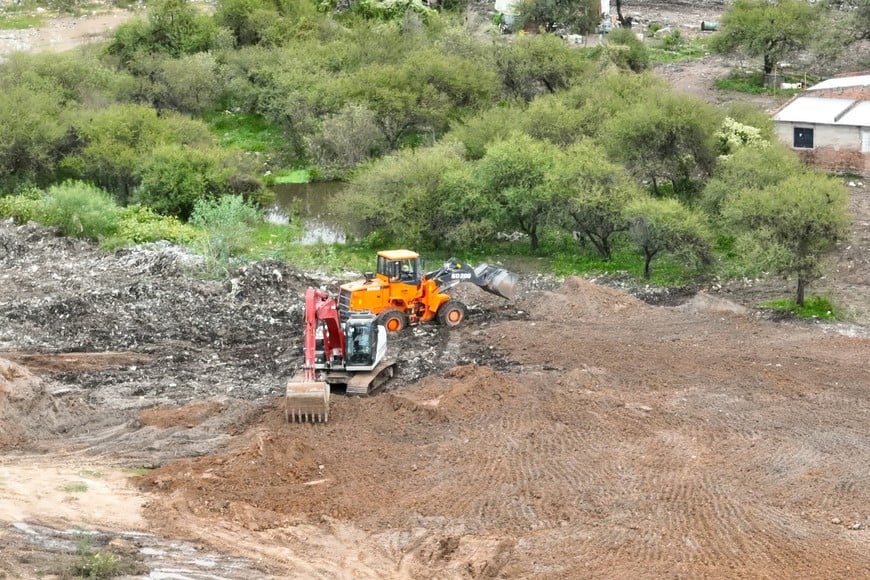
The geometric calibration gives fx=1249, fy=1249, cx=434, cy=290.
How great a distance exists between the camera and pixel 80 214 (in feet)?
124

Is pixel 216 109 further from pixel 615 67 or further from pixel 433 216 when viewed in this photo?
pixel 433 216

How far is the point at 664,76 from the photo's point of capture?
5669 centimetres

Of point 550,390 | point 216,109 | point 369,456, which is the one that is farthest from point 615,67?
point 369,456

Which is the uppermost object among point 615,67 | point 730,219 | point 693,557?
point 615,67

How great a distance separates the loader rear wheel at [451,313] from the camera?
30266 millimetres

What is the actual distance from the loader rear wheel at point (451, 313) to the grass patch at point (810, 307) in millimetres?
7693

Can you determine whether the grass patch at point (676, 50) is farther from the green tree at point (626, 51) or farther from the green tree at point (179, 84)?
the green tree at point (179, 84)

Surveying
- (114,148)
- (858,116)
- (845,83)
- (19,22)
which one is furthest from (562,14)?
(19,22)

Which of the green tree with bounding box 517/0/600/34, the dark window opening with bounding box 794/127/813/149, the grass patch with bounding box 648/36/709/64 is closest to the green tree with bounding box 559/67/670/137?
the dark window opening with bounding box 794/127/813/149

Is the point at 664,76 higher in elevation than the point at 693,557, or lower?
higher

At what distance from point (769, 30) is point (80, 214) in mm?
31169

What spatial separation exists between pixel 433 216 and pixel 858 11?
28822 millimetres

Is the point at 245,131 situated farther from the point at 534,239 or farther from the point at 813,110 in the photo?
the point at 813,110

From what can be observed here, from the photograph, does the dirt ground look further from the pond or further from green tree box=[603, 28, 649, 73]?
green tree box=[603, 28, 649, 73]
